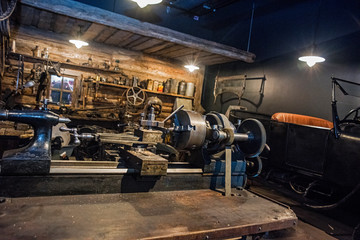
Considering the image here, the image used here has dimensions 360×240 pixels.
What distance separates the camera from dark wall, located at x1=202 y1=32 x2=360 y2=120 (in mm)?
4758

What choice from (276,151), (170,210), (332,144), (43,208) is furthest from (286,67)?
(43,208)

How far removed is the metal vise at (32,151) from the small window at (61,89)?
15.2ft

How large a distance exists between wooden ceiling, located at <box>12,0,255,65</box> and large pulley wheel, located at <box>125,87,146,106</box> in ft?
3.50

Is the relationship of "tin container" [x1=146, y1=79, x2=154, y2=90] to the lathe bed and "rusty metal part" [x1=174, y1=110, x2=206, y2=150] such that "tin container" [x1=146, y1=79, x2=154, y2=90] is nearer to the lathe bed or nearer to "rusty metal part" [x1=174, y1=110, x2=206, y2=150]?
"rusty metal part" [x1=174, y1=110, x2=206, y2=150]

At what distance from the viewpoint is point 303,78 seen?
5449 millimetres

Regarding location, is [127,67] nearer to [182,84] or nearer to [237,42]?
[182,84]

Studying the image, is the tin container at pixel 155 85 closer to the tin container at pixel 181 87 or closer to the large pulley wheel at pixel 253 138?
the tin container at pixel 181 87

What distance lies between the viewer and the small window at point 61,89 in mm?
5867

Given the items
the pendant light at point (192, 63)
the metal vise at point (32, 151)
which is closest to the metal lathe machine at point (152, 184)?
the metal vise at point (32, 151)

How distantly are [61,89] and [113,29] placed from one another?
1.98m

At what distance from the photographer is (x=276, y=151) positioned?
4625mm

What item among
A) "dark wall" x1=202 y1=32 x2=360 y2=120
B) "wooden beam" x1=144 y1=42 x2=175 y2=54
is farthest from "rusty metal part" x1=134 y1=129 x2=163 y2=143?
A: "dark wall" x1=202 y1=32 x2=360 y2=120

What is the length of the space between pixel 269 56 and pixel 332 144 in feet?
10.4

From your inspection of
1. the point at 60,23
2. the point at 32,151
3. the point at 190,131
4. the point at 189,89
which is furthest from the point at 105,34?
the point at 32,151
